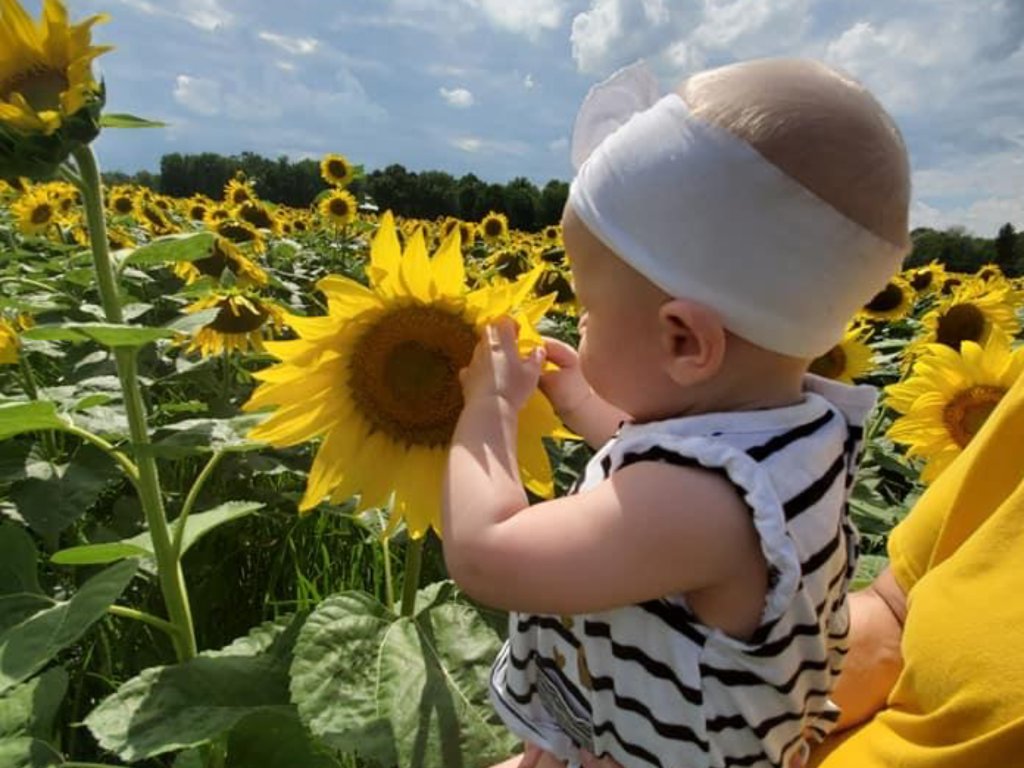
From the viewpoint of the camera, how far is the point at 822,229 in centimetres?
82

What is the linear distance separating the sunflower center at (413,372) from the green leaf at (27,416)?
37cm

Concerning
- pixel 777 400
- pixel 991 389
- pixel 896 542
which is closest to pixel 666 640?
pixel 777 400

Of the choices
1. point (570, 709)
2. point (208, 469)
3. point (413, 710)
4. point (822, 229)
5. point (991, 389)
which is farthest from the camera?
point (991, 389)

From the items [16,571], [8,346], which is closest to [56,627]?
[16,571]

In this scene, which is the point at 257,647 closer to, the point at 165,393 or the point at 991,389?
the point at 991,389

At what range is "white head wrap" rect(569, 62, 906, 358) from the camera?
2.70ft

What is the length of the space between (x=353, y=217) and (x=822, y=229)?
6137 mm

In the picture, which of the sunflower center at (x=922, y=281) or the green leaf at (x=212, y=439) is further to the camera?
the sunflower center at (x=922, y=281)

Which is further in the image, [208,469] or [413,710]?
[208,469]

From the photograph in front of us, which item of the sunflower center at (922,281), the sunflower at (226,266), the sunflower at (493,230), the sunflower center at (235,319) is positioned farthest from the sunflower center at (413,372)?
the sunflower at (493,230)

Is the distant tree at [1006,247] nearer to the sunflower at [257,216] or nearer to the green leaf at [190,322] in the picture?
the sunflower at [257,216]

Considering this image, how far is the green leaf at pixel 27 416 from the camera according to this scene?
1140mm

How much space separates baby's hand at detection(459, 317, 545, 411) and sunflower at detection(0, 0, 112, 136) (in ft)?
2.05

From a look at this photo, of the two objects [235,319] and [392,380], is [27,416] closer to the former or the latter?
[392,380]
